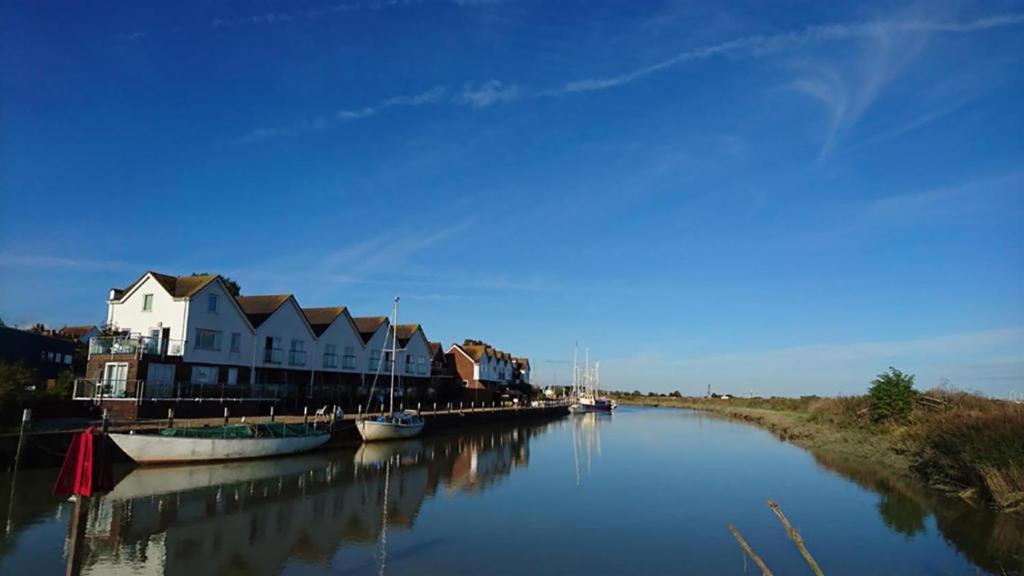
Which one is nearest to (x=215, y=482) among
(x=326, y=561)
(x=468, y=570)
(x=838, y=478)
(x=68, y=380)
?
(x=326, y=561)

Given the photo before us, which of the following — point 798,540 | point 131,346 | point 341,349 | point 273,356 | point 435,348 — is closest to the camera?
A: point 798,540

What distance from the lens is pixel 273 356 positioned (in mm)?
45594

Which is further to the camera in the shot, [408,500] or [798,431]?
[798,431]

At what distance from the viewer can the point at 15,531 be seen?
53.3ft

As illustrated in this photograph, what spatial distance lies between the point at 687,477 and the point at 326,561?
797 inches

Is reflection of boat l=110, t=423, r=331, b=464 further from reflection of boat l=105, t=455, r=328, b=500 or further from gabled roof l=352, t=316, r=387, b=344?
gabled roof l=352, t=316, r=387, b=344

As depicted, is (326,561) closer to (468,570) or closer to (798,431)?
(468,570)

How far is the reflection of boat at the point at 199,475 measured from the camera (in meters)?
22.1

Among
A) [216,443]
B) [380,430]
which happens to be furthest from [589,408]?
[216,443]

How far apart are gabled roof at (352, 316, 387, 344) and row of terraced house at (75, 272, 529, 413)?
119mm

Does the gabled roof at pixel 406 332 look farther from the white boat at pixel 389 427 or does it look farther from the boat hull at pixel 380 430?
the boat hull at pixel 380 430

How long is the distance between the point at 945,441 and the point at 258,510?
25029 millimetres

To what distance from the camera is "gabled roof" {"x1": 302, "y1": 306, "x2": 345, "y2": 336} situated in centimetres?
5173

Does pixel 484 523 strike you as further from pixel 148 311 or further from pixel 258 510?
pixel 148 311
